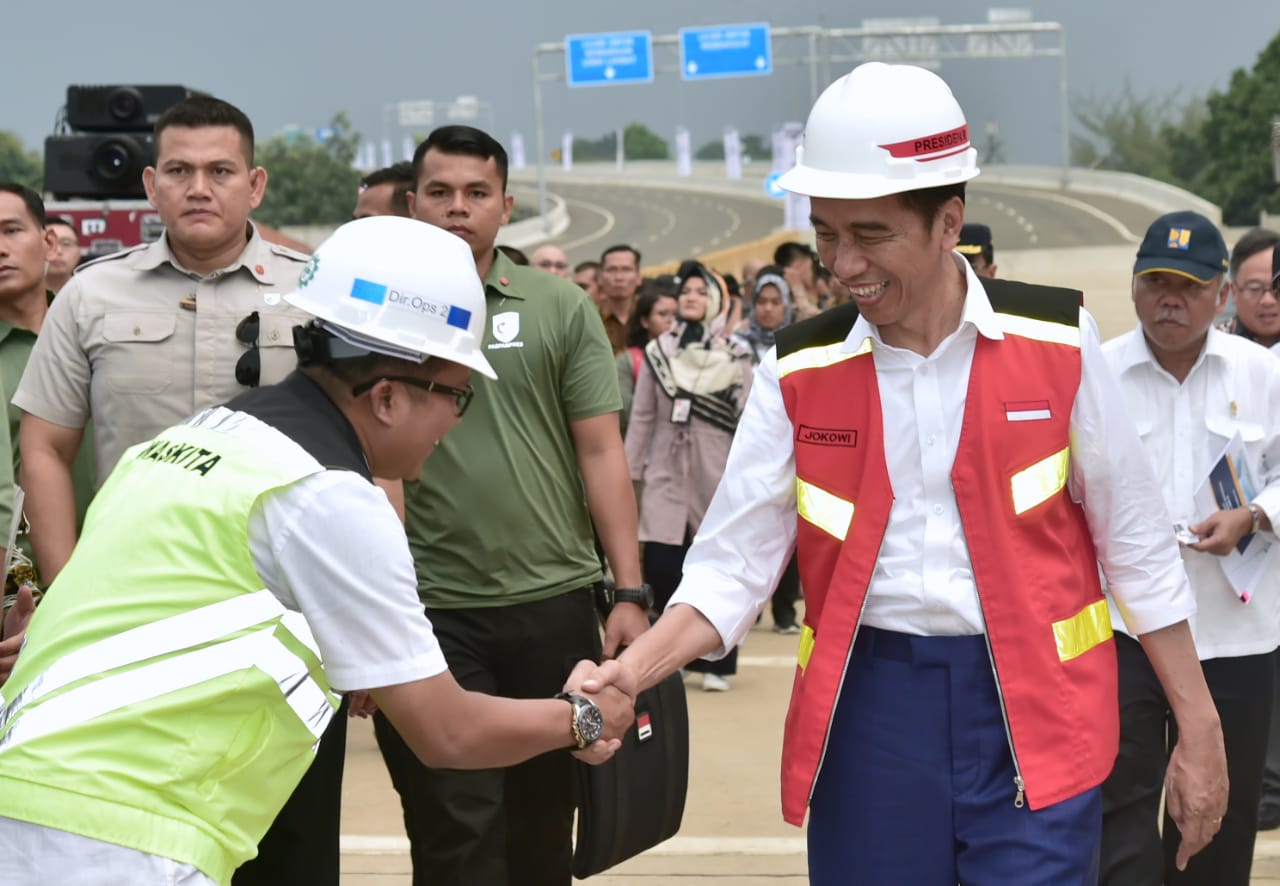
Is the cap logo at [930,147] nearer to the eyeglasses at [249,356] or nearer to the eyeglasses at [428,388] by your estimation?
the eyeglasses at [428,388]

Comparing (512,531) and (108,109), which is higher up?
(108,109)

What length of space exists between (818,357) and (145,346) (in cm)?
199

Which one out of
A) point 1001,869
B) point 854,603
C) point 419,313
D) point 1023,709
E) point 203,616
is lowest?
point 1001,869

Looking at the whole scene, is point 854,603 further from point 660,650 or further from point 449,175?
point 449,175

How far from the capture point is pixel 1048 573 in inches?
131

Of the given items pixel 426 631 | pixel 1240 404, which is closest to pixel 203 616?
pixel 426 631

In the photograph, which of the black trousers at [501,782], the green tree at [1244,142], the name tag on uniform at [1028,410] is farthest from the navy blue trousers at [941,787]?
the green tree at [1244,142]

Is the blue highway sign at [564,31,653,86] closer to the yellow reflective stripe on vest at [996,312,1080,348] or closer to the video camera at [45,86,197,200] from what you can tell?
the video camera at [45,86,197,200]

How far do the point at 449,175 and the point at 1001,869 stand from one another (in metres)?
2.67

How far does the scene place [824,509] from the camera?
343cm

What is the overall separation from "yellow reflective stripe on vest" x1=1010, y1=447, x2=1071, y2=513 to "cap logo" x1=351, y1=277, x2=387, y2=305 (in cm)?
127

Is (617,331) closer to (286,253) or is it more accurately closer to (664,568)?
(664,568)

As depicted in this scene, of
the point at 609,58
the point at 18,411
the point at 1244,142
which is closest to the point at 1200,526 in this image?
the point at 18,411

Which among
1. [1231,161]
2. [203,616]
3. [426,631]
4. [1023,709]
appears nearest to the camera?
[203,616]
